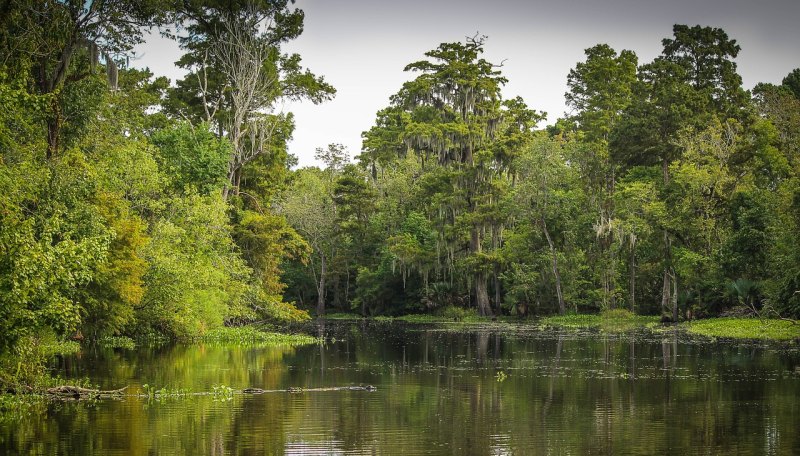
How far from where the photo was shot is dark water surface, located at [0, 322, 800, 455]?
45.6 feet

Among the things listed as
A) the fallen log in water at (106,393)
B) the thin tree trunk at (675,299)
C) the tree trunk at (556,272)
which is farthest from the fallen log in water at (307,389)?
the tree trunk at (556,272)

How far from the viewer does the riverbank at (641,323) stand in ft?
122

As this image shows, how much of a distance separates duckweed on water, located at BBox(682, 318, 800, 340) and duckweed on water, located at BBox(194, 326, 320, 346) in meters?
18.6

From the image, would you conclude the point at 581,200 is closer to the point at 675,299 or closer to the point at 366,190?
the point at 675,299

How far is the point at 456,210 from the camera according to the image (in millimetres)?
63438

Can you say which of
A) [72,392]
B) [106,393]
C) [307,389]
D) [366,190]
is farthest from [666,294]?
[72,392]

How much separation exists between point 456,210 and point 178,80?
76.4 ft

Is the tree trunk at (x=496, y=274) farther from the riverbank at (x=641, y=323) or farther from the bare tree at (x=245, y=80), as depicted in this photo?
the bare tree at (x=245, y=80)

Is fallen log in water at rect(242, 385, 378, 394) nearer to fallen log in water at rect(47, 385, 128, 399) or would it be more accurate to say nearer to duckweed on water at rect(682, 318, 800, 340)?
fallen log in water at rect(47, 385, 128, 399)

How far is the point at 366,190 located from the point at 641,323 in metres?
28.1

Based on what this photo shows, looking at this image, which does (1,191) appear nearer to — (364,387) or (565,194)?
(364,387)

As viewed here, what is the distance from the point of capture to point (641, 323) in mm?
50531

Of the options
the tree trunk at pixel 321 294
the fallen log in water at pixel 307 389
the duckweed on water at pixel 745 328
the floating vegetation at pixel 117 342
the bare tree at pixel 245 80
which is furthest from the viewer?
the tree trunk at pixel 321 294

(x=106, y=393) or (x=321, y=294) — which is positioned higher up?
(x=321, y=294)
